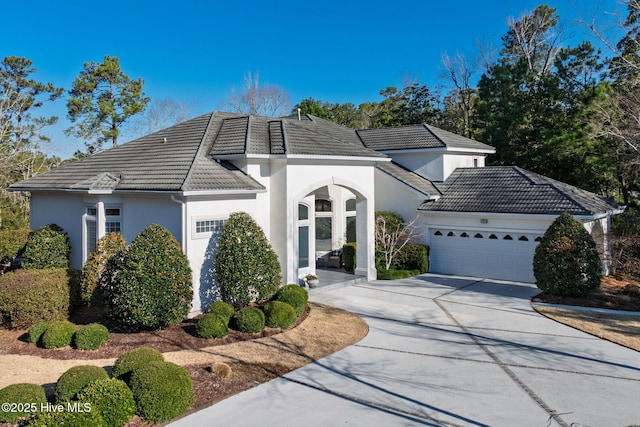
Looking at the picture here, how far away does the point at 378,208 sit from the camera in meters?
22.1

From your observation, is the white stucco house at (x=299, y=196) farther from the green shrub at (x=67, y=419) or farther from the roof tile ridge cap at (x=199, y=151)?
the green shrub at (x=67, y=419)

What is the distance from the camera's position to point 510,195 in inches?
765

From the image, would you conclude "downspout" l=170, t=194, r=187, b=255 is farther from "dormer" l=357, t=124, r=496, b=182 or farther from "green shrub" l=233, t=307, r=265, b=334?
"dormer" l=357, t=124, r=496, b=182

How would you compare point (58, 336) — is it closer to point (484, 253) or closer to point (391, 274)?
point (391, 274)

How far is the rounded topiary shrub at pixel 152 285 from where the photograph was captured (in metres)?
11.1

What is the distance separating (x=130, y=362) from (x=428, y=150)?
17566 mm

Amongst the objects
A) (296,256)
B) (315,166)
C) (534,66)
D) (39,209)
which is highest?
(534,66)

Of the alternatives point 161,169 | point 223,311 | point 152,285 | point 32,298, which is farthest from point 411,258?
point 32,298

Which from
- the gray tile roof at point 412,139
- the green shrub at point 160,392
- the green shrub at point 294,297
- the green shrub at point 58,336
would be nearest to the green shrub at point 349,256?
the green shrub at point 294,297

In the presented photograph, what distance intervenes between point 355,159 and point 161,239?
8.09 meters

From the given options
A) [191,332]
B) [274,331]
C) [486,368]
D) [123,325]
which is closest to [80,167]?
[123,325]

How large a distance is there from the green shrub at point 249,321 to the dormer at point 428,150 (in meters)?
13.5

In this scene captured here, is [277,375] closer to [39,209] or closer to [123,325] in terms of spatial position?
[123,325]

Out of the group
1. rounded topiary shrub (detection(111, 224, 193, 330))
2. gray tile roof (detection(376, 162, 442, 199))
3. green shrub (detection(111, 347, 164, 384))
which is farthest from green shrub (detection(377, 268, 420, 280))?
green shrub (detection(111, 347, 164, 384))
